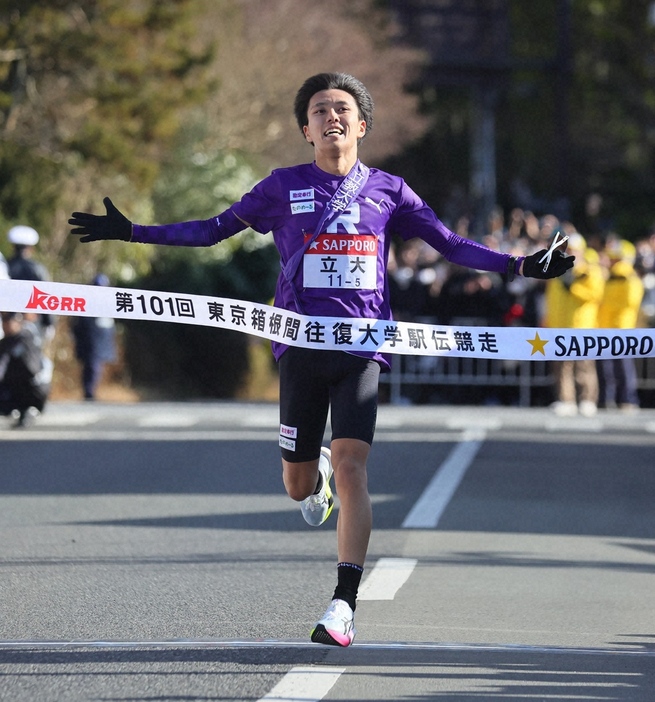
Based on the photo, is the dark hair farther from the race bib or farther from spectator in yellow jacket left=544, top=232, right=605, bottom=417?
spectator in yellow jacket left=544, top=232, right=605, bottom=417

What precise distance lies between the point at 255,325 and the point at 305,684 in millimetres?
1909

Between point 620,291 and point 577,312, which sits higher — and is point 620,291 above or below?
above

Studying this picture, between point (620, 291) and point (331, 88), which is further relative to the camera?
point (620, 291)

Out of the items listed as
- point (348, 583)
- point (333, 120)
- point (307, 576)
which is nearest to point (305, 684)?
point (348, 583)

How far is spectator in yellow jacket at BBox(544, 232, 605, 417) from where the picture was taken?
1959 cm

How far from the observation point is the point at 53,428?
17.1 m

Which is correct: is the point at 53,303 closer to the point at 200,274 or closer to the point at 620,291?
the point at 620,291

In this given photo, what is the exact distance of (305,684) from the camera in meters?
5.96

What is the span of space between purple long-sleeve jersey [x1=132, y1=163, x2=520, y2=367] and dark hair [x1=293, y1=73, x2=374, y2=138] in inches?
9.2

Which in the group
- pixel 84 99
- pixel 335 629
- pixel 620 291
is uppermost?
pixel 84 99

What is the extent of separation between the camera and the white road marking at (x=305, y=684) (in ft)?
18.9

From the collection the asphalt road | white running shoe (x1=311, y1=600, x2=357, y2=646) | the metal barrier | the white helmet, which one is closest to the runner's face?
white running shoe (x1=311, y1=600, x2=357, y2=646)

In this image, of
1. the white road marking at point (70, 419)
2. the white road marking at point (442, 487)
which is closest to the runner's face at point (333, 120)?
the white road marking at point (442, 487)

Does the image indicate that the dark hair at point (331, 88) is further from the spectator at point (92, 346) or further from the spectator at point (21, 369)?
the spectator at point (92, 346)
